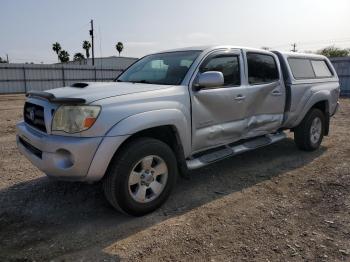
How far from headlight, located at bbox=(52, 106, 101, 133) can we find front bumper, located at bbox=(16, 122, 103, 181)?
0.10 metres

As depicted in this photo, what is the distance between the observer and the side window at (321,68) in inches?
252

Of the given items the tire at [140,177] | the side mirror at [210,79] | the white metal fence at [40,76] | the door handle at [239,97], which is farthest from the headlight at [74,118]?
the white metal fence at [40,76]

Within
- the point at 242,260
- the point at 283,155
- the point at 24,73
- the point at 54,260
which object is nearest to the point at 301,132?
the point at 283,155

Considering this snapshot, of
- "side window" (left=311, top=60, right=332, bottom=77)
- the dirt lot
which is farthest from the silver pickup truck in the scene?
"side window" (left=311, top=60, right=332, bottom=77)

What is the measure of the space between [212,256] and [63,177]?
1.58 meters

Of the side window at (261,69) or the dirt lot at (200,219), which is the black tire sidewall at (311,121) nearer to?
the dirt lot at (200,219)

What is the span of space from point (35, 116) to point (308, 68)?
4774 mm

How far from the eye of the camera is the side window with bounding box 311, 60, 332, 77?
6.39 m

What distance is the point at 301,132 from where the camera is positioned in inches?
241

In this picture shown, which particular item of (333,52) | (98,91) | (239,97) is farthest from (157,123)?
(333,52)

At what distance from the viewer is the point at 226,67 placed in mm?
4570

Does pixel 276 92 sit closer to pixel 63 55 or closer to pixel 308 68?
pixel 308 68

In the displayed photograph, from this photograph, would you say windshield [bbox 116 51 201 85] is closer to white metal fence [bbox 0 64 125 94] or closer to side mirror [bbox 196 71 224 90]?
side mirror [bbox 196 71 224 90]

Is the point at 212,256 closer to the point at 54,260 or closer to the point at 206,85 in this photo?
the point at 54,260
